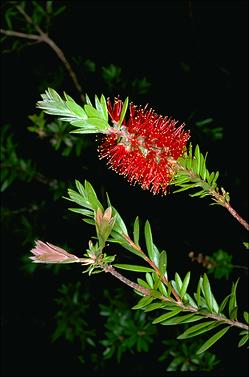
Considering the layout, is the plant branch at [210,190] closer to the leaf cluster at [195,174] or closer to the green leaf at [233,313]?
the leaf cluster at [195,174]

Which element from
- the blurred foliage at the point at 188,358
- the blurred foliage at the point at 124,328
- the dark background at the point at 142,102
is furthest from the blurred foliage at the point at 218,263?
the blurred foliage at the point at 124,328

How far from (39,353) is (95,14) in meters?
2.78

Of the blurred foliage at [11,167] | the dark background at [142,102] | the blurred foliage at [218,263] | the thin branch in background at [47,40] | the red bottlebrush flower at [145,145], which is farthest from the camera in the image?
the blurred foliage at [11,167]

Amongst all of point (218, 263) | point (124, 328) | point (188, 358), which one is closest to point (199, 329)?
point (218, 263)

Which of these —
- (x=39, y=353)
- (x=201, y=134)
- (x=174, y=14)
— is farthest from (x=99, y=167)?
(x=39, y=353)

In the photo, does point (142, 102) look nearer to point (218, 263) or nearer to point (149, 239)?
point (218, 263)

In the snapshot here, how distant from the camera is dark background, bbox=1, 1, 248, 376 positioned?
2508 mm

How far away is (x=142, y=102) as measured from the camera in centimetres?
266

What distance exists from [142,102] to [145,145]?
1.79 m

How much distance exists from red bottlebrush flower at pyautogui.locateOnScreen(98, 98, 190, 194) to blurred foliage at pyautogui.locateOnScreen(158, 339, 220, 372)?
148 cm

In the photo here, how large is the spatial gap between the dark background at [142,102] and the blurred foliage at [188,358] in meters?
0.30

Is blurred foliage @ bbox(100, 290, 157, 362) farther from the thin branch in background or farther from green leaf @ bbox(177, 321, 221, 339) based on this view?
green leaf @ bbox(177, 321, 221, 339)

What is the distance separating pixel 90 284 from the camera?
2891 millimetres

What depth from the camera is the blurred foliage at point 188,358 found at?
223 centimetres
